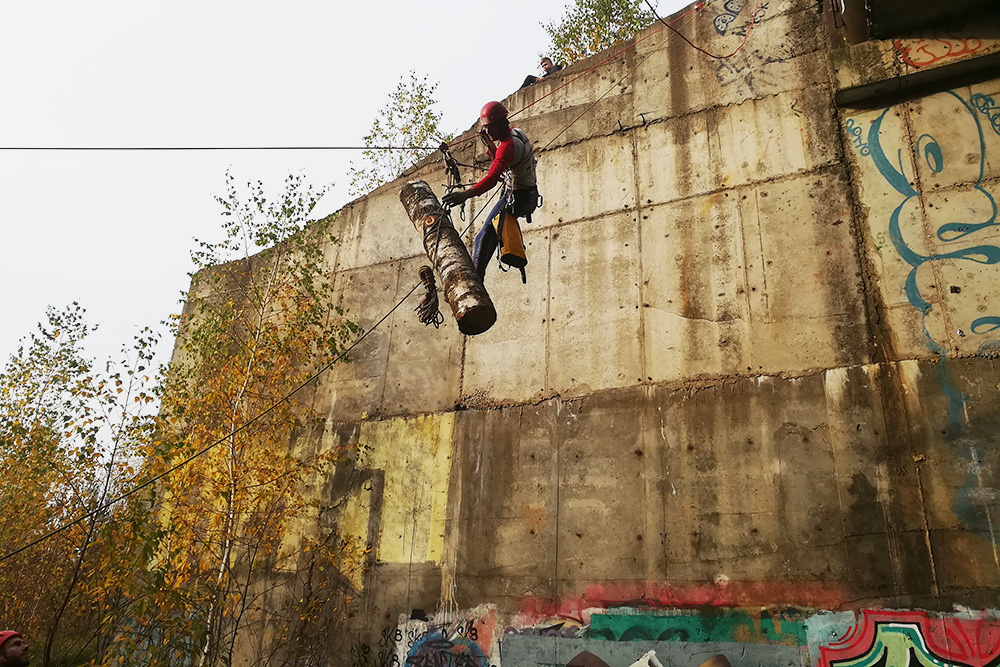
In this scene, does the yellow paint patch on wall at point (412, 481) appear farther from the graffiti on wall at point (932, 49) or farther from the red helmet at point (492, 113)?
the graffiti on wall at point (932, 49)

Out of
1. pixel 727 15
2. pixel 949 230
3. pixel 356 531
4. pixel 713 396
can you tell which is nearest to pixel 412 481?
pixel 356 531

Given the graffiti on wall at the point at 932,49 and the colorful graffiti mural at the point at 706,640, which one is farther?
the graffiti on wall at the point at 932,49

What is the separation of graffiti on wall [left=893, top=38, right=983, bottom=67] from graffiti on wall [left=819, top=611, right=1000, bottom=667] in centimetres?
625

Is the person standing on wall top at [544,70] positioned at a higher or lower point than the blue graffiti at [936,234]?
higher

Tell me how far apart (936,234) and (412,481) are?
7161 millimetres

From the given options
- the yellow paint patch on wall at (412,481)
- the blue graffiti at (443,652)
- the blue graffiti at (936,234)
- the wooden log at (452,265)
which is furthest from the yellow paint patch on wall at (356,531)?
the blue graffiti at (936,234)

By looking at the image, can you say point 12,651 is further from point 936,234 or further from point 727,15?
point 727,15

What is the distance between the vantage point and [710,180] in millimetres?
8609

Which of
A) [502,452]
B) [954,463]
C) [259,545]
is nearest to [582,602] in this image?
[502,452]

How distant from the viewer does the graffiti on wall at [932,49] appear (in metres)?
7.60

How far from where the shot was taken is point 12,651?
432 cm

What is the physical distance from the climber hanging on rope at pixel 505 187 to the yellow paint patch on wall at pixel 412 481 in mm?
3623

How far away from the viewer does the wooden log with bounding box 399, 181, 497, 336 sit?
5.04 metres

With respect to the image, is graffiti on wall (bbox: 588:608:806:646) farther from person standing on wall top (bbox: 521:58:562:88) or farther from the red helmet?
person standing on wall top (bbox: 521:58:562:88)
